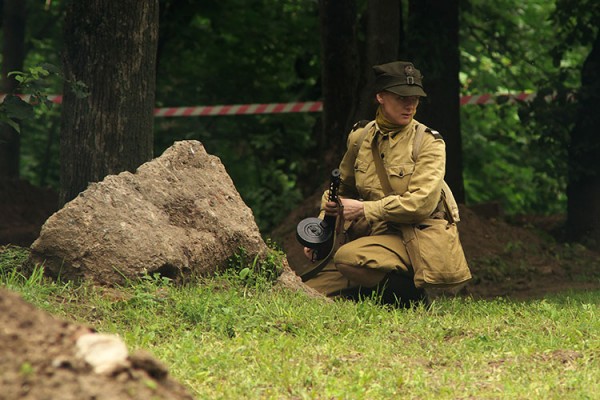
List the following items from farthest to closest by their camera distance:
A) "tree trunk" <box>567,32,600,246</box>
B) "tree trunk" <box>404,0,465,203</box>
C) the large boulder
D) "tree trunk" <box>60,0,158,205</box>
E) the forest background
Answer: the forest background → "tree trunk" <box>567,32,600,246</box> → "tree trunk" <box>404,0,465,203</box> → "tree trunk" <box>60,0,158,205</box> → the large boulder

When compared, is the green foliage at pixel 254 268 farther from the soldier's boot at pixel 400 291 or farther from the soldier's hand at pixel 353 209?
the soldier's boot at pixel 400 291

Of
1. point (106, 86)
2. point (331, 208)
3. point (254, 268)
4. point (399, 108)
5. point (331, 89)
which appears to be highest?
point (399, 108)

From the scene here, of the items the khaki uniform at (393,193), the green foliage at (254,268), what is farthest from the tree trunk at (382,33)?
the green foliage at (254,268)

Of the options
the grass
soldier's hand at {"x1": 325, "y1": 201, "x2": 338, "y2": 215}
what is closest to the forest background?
soldier's hand at {"x1": 325, "y1": 201, "x2": 338, "y2": 215}

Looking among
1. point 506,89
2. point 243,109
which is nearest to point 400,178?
point 243,109

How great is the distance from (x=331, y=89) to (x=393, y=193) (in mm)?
5708

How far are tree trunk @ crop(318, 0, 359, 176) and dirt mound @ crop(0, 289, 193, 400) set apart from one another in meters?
9.62

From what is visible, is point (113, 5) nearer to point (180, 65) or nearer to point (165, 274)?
point (165, 274)

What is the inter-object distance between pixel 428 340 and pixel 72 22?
13.2ft

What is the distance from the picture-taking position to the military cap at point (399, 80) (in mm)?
7895

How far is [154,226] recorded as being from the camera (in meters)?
7.51

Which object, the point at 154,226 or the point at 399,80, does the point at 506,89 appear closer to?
the point at 399,80

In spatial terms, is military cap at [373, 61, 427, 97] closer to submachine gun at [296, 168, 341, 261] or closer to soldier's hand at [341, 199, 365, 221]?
submachine gun at [296, 168, 341, 261]

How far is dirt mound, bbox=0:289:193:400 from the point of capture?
3443mm
